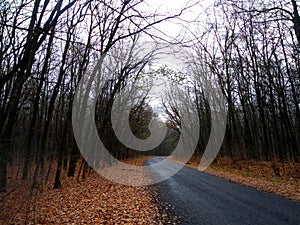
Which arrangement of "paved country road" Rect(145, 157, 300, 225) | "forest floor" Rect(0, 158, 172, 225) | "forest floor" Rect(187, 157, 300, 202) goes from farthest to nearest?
"forest floor" Rect(187, 157, 300, 202), "forest floor" Rect(0, 158, 172, 225), "paved country road" Rect(145, 157, 300, 225)

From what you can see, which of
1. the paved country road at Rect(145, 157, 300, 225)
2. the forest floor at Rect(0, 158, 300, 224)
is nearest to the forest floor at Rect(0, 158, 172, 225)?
the forest floor at Rect(0, 158, 300, 224)

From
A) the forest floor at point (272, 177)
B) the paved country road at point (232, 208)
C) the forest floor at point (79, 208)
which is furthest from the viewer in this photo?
the forest floor at point (272, 177)

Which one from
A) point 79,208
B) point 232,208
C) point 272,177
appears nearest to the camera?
point 232,208

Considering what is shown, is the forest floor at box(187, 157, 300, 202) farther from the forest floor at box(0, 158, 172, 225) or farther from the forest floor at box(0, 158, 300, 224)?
the forest floor at box(0, 158, 172, 225)

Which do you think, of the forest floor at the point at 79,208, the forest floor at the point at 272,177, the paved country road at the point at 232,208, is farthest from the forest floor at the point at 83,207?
the paved country road at the point at 232,208

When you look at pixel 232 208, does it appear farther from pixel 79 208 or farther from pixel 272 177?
pixel 272 177

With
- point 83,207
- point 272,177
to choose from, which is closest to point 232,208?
point 83,207

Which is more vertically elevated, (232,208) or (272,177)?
(272,177)

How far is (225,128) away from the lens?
25953 millimetres

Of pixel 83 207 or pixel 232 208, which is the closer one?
pixel 232 208

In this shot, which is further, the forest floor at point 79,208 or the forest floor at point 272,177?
the forest floor at point 272,177

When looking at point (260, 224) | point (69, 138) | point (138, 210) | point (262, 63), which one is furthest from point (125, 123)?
point (260, 224)

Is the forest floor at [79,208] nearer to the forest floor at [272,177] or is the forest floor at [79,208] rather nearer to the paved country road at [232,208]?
the paved country road at [232,208]

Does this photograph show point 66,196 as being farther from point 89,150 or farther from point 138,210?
point 89,150
